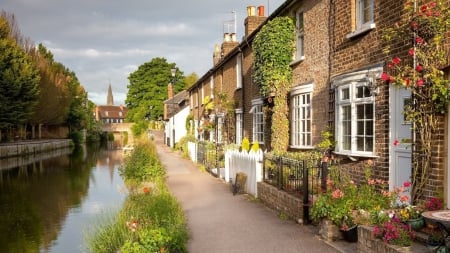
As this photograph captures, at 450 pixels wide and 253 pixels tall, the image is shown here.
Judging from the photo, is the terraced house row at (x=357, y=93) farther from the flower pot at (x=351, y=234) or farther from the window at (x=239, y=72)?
the window at (x=239, y=72)

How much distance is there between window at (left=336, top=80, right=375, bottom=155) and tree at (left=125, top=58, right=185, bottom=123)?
65151mm

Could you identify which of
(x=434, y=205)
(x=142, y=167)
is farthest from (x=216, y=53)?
(x=434, y=205)

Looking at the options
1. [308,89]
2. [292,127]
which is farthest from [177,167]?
[308,89]

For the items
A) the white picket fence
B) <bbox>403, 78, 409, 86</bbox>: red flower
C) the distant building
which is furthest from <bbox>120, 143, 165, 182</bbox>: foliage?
the distant building

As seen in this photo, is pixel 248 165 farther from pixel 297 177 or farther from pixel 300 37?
pixel 300 37

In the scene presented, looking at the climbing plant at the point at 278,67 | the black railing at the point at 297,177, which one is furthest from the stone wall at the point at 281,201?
the climbing plant at the point at 278,67

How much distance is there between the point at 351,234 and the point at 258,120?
1167cm

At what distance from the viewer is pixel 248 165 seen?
14938 mm

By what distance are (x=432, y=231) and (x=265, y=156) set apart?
7.33 metres

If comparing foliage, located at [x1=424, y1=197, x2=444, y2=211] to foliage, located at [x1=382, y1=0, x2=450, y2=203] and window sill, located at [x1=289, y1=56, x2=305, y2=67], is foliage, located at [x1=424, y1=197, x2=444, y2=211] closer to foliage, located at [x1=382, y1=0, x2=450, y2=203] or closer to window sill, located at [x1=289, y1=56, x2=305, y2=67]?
foliage, located at [x1=382, y1=0, x2=450, y2=203]

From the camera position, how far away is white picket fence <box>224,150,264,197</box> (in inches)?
543

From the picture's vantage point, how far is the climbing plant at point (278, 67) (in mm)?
15430

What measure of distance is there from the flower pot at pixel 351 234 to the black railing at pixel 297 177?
5.97 ft

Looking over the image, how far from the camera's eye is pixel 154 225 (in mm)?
8531
